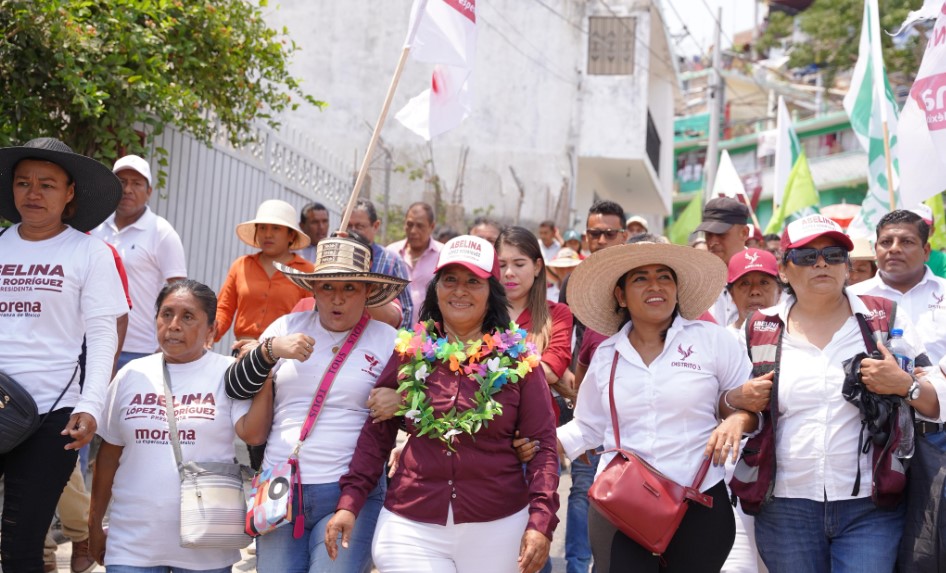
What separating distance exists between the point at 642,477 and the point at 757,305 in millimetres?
2266

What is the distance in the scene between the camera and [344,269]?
14.4 feet

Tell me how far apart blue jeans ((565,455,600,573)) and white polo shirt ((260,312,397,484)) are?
1.74 m

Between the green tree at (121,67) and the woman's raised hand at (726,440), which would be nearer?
the woman's raised hand at (726,440)

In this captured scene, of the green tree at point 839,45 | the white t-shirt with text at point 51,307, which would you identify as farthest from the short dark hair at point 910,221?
the green tree at point 839,45

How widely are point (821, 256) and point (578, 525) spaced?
2.38 metres

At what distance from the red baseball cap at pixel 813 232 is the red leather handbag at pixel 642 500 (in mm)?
1102

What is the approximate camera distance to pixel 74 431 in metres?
3.91

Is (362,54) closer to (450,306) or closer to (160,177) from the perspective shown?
(160,177)

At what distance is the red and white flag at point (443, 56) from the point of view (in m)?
5.97

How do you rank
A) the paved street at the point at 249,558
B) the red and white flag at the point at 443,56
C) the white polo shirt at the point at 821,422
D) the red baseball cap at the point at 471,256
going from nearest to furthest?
the white polo shirt at the point at 821,422
the red baseball cap at the point at 471,256
the paved street at the point at 249,558
the red and white flag at the point at 443,56

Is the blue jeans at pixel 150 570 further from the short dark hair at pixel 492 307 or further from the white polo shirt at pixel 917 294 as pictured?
the white polo shirt at pixel 917 294

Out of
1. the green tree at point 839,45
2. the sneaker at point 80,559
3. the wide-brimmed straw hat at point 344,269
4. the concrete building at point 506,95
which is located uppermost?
the green tree at point 839,45

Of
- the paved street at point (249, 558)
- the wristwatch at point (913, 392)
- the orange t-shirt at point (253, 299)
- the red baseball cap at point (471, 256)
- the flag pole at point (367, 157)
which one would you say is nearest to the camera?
the wristwatch at point (913, 392)

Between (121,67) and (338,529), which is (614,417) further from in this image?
(121,67)
